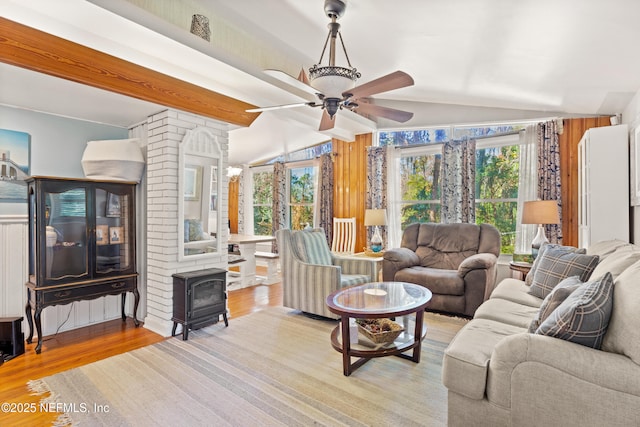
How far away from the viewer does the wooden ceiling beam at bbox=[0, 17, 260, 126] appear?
2162mm

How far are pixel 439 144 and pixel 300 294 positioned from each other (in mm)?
3097

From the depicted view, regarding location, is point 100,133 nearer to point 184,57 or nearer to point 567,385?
point 184,57

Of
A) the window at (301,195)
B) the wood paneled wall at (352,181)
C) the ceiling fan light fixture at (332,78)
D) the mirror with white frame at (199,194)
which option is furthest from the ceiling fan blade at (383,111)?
the window at (301,195)

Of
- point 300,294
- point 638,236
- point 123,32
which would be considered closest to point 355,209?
point 300,294

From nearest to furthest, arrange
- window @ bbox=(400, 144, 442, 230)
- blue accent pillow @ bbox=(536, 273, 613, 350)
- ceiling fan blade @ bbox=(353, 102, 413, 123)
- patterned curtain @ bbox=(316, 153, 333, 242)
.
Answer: blue accent pillow @ bbox=(536, 273, 613, 350)
ceiling fan blade @ bbox=(353, 102, 413, 123)
window @ bbox=(400, 144, 442, 230)
patterned curtain @ bbox=(316, 153, 333, 242)

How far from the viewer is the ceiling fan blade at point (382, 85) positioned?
7.46ft

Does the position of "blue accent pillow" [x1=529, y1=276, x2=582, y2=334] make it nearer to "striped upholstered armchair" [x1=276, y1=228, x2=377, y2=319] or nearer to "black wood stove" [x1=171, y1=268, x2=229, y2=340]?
"striped upholstered armchair" [x1=276, y1=228, x2=377, y2=319]

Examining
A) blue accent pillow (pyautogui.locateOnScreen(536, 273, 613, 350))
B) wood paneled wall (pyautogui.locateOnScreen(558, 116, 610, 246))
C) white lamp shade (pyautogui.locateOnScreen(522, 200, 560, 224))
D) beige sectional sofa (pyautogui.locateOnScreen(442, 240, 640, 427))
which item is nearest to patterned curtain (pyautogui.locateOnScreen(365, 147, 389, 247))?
white lamp shade (pyautogui.locateOnScreen(522, 200, 560, 224))

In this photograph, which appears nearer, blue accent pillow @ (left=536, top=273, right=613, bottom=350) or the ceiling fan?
blue accent pillow @ (left=536, top=273, right=613, bottom=350)

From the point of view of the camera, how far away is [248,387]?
2.27 m

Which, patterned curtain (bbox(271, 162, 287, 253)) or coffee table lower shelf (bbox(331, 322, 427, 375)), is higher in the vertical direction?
patterned curtain (bbox(271, 162, 287, 253))

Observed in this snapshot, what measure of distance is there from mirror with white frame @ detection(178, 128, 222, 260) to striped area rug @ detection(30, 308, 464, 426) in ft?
3.22

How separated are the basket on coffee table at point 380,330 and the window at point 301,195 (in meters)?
4.35

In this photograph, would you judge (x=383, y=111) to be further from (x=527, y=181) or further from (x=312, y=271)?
(x=527, y=181)
